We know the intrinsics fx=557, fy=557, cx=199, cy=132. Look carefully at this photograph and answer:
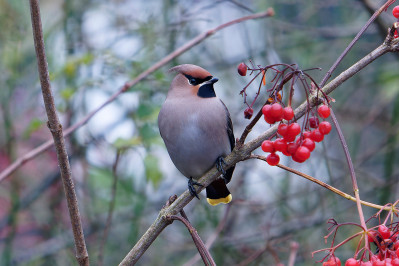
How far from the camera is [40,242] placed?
4.82m

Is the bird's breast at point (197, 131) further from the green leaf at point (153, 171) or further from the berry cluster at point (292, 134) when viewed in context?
the berry cluster at point (292, 134)

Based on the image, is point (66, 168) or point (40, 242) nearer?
point (66, 168)

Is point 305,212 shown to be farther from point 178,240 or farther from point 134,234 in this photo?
point 134,234

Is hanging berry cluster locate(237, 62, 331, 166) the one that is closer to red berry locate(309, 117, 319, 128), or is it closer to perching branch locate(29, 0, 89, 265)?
red berry locate(309, 117, 319, 128)

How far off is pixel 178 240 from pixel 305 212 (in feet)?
3.95

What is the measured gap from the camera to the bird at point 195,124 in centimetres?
295

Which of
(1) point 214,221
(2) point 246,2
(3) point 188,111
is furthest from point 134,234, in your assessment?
(2) point 246,2

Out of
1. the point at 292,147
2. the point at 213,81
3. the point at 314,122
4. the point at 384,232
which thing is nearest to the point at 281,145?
the point at 292,147

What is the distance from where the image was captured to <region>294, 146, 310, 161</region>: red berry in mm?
1680

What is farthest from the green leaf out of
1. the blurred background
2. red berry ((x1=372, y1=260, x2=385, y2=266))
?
red berry ((x1=372, y1=260, x2=385, y2=266))

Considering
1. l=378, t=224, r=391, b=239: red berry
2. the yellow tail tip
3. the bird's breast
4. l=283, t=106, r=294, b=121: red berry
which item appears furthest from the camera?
the yellow tail tip

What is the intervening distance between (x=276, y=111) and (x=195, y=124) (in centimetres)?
133

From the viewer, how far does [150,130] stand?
318 centimetres

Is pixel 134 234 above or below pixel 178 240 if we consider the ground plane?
below
